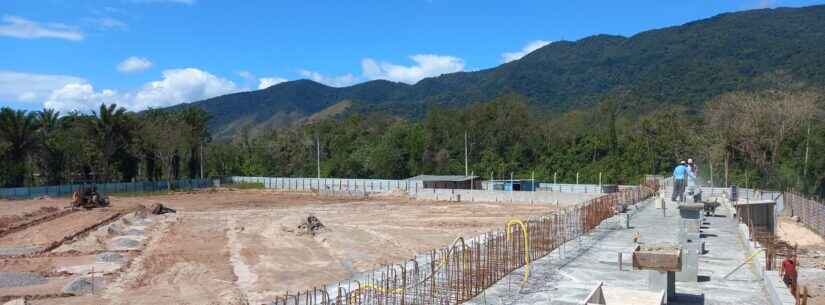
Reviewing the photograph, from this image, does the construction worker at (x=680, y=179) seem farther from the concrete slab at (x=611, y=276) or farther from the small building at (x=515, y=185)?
the small building at (x=515, y=185)

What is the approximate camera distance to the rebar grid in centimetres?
1223

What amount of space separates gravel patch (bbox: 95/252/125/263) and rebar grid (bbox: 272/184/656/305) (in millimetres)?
8422

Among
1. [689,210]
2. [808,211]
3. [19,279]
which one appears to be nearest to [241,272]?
[19,279]

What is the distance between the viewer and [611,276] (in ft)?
46.4

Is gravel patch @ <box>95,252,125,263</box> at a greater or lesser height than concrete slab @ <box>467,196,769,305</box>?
lesser

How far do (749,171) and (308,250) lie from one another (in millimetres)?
36855

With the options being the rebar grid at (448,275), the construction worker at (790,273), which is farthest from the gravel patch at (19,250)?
the construction worker at (790,273)

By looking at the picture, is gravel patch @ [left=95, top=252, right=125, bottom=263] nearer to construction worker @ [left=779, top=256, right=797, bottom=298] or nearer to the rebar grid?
the rebar grid

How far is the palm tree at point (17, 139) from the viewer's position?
5738 centimetres

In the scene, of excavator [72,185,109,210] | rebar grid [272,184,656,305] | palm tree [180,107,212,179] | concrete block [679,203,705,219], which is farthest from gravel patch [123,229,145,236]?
palm tree [180,107,212,179]

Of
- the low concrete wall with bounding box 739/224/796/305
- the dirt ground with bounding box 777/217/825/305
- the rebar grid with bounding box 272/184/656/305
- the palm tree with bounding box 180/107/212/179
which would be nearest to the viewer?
the low concrete wall with bounding box 739/224/796/305

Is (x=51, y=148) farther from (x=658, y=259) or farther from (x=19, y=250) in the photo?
(x=658, y=259)

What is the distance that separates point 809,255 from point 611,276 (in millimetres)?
12002

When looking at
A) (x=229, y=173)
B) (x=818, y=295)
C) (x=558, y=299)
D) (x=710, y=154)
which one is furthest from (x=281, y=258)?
(x=229, y=173)
